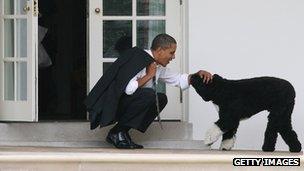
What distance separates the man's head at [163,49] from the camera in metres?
6.13

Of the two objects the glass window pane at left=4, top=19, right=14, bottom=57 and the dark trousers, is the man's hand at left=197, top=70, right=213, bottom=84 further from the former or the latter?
the glass window pane at left=4, top=19, right=14, bottom=57

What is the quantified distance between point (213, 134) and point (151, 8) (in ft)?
4.70

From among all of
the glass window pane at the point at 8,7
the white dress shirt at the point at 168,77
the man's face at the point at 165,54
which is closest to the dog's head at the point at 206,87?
the white dress shirt at the point at 168,77

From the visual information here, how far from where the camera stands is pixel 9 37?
22.5ft

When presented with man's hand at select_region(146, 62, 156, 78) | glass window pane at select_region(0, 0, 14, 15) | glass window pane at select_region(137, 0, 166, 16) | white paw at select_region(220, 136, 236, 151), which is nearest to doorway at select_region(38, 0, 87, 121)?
glass window pane at select_region(0, 0, 14, 15)

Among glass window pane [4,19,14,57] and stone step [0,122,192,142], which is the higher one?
glass window pane [4,19,14,57]

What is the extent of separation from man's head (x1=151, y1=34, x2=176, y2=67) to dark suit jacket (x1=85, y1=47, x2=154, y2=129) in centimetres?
6

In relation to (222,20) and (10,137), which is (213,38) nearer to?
(222,20)

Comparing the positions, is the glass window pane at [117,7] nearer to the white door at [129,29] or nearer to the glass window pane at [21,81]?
the white door at [129,29]

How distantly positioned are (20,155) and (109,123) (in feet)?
2.67

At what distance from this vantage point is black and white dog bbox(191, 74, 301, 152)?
6070 mm

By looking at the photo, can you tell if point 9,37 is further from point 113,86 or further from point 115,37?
point 113,86

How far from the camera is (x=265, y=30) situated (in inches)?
265

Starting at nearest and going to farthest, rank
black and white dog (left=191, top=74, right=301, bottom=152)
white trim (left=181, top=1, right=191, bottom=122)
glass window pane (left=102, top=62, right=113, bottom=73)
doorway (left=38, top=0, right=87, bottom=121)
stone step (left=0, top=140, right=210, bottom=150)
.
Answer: black and white dog (left=191, top=74, right=301, bottom=152) → stone step (left=0, top=140, right=210, bottom=150) → white trim (left=181, top=1, right=191, bottom=122) → glass window pane (left=102, top=62, right=113, bottom=73) → doorway (left=38, top=0, right=87, bottom=121)
